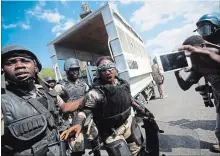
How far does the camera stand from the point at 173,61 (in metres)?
1.65

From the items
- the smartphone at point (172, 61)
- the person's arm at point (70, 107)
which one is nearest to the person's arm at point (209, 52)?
the smartphone at point (172, 61)

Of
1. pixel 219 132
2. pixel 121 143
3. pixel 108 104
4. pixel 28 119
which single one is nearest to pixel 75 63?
pixel 108 104

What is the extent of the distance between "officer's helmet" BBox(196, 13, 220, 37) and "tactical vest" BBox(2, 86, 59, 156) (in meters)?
2.14

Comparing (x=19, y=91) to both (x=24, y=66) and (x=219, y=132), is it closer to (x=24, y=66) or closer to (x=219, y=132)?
(x=24, y=66)

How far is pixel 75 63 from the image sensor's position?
4379 millimetres

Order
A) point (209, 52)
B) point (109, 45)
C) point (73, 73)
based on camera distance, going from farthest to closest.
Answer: point (109, 45) < point (73, 73) < point (209, 52)

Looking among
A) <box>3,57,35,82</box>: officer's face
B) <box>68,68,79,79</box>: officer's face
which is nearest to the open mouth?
<box>3,57,35,82</box>: officer's face

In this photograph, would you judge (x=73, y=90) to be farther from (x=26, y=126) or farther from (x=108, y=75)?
(x=26, y=126)

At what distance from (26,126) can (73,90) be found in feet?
8.11

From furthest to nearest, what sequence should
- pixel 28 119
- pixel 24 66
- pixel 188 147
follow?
pixel 188 147, pixel 24 66, pixel 28 119

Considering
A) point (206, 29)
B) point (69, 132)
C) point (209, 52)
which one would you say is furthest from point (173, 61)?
point (69, 132)

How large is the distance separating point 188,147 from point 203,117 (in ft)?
7.57

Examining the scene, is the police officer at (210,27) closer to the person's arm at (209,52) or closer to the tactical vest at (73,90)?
the person's arm at (209,52)

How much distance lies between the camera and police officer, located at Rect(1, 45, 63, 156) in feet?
4.83
